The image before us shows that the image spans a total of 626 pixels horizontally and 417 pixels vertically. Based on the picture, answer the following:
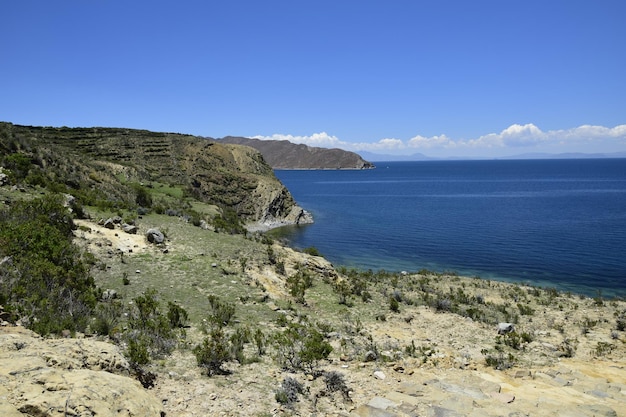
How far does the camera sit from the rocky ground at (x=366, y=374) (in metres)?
6.30

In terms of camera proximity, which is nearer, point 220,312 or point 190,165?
point 220,312

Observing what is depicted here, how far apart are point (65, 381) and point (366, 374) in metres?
7.49

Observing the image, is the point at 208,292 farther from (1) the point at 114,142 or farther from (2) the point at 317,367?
(1) the point at 114,142

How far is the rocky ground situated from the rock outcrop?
2cm

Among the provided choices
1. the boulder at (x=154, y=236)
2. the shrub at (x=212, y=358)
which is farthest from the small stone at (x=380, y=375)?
the boulder at (x=154, y=236)

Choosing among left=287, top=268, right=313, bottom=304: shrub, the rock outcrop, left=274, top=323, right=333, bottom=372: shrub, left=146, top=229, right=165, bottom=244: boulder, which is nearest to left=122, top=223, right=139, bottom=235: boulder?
left=146, top=229, right=165, bottom=244: boulder

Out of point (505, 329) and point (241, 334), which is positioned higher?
point (241, 334)

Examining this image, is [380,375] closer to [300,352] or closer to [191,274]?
[300,352]

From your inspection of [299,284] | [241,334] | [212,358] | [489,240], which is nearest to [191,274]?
[299,284]

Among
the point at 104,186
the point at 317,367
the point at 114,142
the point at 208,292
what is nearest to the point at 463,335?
the point at 317,367

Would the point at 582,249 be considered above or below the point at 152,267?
below

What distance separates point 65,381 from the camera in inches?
240

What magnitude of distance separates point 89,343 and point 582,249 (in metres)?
50.7

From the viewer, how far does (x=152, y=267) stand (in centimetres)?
1812
